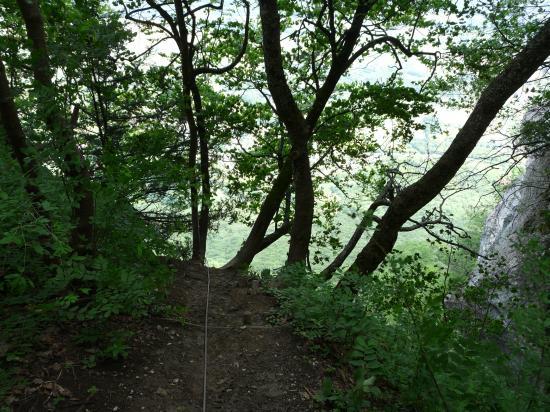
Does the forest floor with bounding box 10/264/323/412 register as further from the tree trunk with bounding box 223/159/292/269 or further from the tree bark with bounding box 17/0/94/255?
the tree trunk with bounding box 223/159/292/269

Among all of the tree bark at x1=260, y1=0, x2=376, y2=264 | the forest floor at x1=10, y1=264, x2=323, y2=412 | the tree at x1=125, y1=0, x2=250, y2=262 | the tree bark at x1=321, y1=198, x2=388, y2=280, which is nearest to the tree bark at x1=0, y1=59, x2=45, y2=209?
the forest floor at x1=10, y1=264, x2=323, y2=412

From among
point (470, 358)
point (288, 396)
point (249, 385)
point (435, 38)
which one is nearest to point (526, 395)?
point (470, 358)

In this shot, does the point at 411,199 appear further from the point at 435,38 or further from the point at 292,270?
the point at 435,38

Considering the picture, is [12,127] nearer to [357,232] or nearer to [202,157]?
[357,232]

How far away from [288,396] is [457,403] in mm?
1594

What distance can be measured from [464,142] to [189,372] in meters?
3.92

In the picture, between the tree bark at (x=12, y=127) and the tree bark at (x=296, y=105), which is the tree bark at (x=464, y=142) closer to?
the tree bark at (x=296, y=105)

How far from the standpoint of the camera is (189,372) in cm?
366

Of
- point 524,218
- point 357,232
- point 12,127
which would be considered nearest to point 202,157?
point 357,232

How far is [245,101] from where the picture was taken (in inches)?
450

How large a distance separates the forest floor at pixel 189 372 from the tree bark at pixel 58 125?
1028mm

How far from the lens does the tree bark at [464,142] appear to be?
420cm

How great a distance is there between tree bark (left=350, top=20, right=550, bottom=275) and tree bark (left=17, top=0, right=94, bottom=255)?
275 cm

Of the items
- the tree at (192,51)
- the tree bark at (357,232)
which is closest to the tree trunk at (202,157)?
the tree at (192,51)
